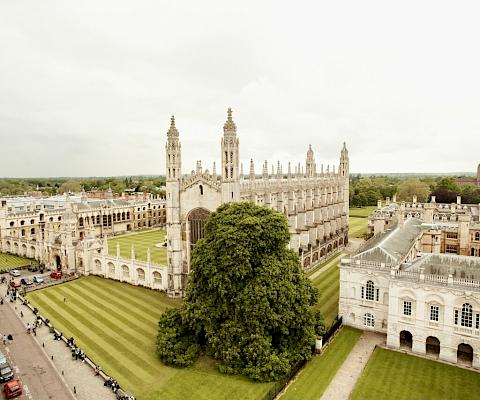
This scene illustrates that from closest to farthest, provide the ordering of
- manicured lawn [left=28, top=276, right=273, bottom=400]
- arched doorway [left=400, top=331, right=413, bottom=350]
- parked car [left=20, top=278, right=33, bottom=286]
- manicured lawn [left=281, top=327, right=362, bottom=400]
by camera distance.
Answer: manicured lawn [left=281, top=327, right=362, bottom=400], manicured lawn [left=28, top=276, right=273, bottom=400], arched doorway [left=400, top=331, right=413, bottom=350], parked car [left=20, top=278, right=33, bottom=286]

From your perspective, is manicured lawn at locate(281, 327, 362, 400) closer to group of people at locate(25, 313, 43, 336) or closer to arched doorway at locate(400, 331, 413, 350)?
arched doorway at locate(400, 331, 413, 350)

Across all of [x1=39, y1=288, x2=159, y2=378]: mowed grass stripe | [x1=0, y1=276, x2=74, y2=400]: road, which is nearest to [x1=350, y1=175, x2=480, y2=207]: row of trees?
[x1=39, y1=288, x2=159, y2=378]: mowed grass stripe

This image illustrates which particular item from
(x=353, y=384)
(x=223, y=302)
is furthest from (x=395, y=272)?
(x=223, y=302)

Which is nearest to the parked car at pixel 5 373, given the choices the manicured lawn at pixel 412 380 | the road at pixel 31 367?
the road at pixel 31 367

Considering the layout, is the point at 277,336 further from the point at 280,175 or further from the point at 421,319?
the point at 280,175

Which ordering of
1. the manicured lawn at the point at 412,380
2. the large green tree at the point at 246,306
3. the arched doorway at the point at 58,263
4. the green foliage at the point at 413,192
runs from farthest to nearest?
the green foliage at the point at 413,192 → the arched doorway at the point at 58,263 → the large green tree at the point at 246,306 → the manicured lawn at the point at 412,380

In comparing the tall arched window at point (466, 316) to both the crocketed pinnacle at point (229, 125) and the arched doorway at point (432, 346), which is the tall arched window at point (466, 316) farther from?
the crocketed pinnacle at point (229, 125)
